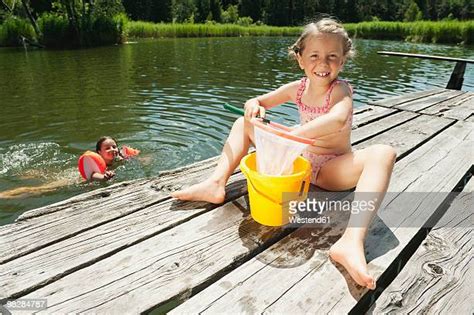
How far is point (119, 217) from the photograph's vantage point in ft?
6.79

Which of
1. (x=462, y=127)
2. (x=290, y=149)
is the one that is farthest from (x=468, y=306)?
(x=462, y=127)

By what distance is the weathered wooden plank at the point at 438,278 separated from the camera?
1492mm

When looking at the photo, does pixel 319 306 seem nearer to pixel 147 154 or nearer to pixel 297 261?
pixel 297 261

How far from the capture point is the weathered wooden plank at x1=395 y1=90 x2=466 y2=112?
485cm

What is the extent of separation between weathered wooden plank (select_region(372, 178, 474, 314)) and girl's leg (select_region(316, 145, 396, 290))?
15cm

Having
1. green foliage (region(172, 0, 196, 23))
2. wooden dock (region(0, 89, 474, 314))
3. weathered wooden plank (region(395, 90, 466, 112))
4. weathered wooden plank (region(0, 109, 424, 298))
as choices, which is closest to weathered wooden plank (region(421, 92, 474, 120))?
weathered wooden plank (region(395, 90, 466, 112))

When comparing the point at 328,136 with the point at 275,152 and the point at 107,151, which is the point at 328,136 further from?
the point at 107,151

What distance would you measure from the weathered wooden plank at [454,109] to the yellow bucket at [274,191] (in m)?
3.38

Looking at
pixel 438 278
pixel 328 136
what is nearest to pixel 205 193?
pixel 328 136

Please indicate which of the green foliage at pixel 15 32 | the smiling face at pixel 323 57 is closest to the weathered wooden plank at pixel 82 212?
the smiling face at pixel 323 57

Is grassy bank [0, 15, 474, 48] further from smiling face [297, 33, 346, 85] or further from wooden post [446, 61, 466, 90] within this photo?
smiling face [297, 33, 346, 85]

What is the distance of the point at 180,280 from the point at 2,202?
2945mm

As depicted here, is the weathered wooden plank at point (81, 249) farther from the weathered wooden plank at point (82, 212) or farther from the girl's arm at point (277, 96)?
the girl's arm at point (277, 96)

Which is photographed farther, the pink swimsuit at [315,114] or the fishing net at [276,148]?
the pink swimsuit at [315,114]
